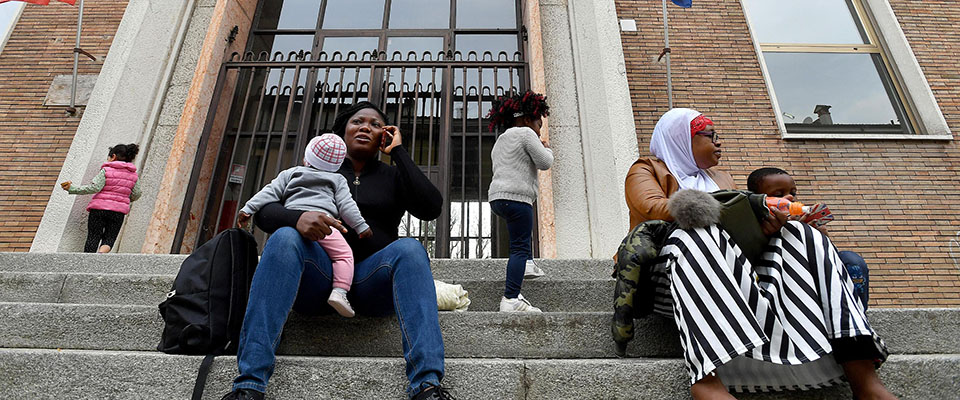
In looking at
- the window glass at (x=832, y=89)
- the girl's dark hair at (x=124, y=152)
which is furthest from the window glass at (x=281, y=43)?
the window glass at (x=832, y=89)

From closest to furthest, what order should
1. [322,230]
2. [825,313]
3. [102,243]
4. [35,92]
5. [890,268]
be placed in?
[825,313] < [322,230] < [102,243] < [890,268] < [35,92]

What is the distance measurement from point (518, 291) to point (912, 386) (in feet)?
6.34

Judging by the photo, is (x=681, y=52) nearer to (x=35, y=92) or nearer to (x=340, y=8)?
(x=340, y=8)

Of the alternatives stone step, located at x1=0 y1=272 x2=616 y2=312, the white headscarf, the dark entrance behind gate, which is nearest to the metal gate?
the dark entrance behind gate

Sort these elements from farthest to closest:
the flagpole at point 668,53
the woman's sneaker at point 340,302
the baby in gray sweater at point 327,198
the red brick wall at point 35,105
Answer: the flagpole at point 668,53 < the red brick wall at point 35,105 < the baby in gray sweater at point 327,198 < the woman's sneaker at point 340,302

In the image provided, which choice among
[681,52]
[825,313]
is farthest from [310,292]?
[681,52]

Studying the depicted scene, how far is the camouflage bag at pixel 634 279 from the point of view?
224cm

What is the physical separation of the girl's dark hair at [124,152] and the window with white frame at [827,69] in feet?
24.7

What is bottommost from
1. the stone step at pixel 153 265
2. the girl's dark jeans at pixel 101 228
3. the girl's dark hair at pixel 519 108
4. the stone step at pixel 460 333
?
the stone step at pixel 460 333

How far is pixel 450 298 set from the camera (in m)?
2.77

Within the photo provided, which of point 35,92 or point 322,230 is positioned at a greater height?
point 35,92

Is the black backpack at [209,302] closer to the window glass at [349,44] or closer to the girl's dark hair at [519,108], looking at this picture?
the girl's dark hair at [519,108]

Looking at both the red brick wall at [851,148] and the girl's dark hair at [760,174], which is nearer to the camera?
the girl's dark hair at [760,174]

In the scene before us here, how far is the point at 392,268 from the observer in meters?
2.21
